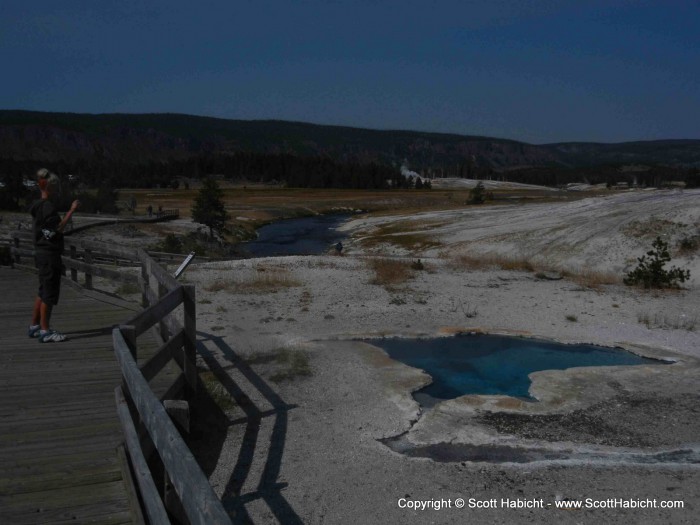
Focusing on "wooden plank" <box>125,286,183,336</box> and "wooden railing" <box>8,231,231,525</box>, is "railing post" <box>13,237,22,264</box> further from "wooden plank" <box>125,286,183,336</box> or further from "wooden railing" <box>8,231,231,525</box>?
"wooden plank" <box>125,286,183,336</box>

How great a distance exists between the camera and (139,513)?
14.0 feet

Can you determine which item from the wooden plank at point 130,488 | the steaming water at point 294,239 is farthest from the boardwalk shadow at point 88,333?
the steaming water at point 294,239

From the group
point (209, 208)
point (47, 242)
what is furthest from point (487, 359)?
point (209, 208)

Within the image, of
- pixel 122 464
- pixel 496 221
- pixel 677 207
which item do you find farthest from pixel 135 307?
pixel 496 221

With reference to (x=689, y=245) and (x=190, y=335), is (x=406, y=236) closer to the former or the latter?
(x=689, y=245)

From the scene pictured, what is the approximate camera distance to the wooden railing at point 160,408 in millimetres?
3010

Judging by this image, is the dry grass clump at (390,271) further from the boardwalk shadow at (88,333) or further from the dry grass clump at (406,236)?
the dry grass clump at (406,236)

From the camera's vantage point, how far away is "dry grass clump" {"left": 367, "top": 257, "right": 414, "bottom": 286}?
2062cm

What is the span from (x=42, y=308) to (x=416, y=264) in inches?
636

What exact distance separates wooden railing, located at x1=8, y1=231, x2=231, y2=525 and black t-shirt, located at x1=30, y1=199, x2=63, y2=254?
1310 millimetres

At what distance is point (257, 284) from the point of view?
1902cm

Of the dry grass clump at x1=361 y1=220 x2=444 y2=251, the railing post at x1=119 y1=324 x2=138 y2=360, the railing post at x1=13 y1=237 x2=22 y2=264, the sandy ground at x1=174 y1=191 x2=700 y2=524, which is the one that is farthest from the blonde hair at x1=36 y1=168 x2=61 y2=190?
the dry grass clump at x1=361 y1=220 x2=444 y2=251

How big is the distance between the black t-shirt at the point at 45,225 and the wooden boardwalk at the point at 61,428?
1.34 m

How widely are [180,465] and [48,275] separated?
21.0 ft
